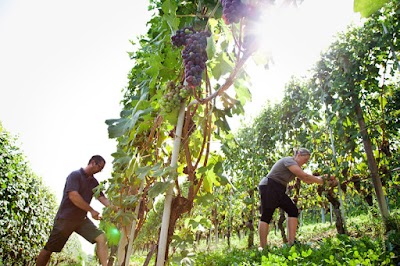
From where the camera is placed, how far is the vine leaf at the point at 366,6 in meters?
0.35

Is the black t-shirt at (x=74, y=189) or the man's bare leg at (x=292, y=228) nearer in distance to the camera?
the black t-shirt at (x=74, y=189)

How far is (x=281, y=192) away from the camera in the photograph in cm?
384

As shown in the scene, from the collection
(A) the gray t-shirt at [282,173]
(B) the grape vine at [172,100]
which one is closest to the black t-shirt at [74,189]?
(B) the grape vine at [172,100]

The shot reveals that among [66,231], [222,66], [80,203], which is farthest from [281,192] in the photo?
[222,66]

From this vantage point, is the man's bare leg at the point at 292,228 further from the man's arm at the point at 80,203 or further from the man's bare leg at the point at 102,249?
the man's arm at the point at 80,203

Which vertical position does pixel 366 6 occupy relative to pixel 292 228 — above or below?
above

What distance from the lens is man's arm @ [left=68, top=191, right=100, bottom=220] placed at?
9.41ft

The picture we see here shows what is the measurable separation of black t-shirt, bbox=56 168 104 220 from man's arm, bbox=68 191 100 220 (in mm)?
63

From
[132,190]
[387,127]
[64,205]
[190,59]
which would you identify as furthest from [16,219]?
[387,127]

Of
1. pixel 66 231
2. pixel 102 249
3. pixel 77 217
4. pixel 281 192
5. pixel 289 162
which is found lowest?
pixel 102 249

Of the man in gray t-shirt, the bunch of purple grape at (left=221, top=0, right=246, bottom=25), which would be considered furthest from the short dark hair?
the bunch of purple grape at (left=221, top=0, right=246, bottom=25)

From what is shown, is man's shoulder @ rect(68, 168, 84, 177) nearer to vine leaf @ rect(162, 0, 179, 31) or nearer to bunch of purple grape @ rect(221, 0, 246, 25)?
vine leaf @ rect(162, 0, 179, 31)

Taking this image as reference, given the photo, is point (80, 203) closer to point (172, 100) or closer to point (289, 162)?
point (172, 100)

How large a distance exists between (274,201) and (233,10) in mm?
3222
